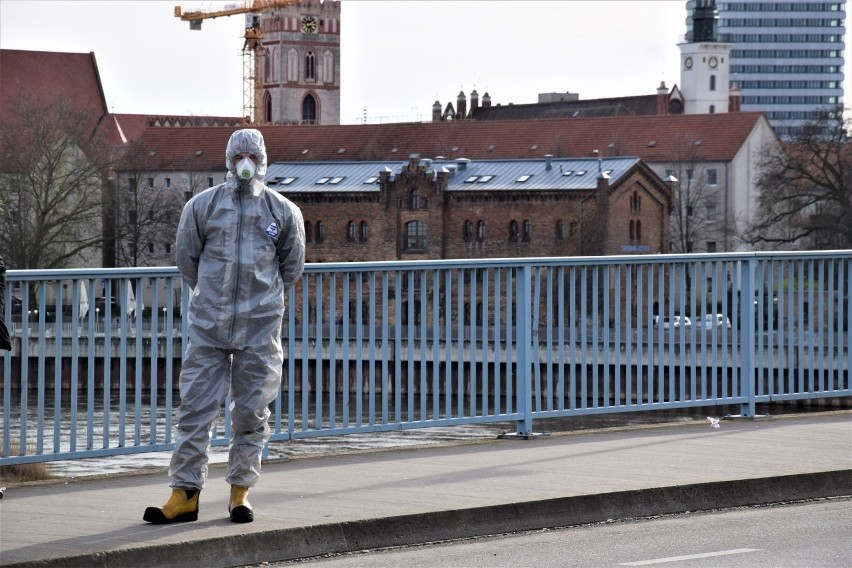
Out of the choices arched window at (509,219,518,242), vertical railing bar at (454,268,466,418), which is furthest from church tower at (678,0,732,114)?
vertical railing bar at (454,268,466,418)

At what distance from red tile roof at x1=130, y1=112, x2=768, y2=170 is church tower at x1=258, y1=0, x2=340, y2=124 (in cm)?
4318

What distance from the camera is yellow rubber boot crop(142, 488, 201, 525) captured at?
7.06 metres

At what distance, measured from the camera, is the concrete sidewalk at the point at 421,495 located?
675cm

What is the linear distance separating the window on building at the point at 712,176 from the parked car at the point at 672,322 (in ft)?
316

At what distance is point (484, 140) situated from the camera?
11225 cm

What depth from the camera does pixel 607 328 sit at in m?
10.8

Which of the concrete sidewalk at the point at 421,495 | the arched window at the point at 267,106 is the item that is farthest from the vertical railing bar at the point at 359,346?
the arched window at the point at 267,106

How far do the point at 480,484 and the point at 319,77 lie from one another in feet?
518

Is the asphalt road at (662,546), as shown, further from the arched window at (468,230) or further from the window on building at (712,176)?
the window on building at (712,176)

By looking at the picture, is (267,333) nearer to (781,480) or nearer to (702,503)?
(702,503)

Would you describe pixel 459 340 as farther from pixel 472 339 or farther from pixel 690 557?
pixel 690 557

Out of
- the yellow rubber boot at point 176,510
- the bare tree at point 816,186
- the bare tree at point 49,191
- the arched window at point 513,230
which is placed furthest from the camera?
the arched window at point 513,230

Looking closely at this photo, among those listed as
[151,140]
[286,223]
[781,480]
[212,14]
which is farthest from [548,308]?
[212,14]

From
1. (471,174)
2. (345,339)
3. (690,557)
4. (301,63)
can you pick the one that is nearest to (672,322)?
(345,339)
